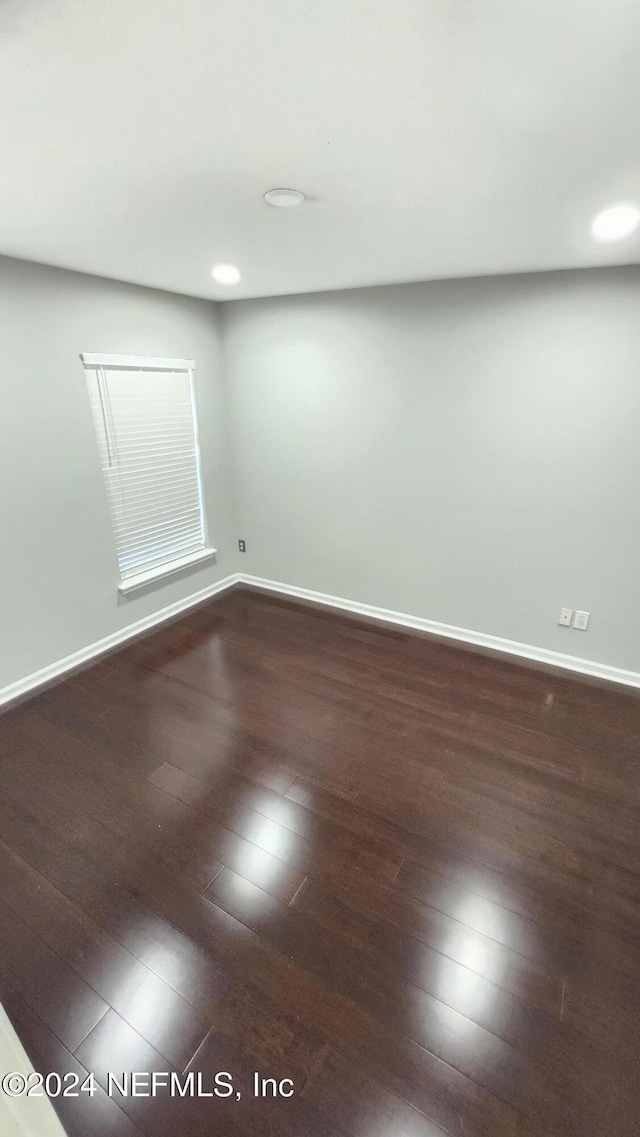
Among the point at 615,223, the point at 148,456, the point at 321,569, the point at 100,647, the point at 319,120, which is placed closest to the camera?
the point at 319,120

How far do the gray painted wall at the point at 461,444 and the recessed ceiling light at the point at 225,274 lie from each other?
60cm

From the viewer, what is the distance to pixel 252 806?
187 centimetres

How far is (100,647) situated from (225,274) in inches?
93.2

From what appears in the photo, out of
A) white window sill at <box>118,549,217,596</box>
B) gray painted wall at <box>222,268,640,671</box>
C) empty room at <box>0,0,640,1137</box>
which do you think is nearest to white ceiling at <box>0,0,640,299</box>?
empty room at <box>0,0,640,1137</box>

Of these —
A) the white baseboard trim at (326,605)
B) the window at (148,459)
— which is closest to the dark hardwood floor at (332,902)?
the white baseboard trim at (326,605)

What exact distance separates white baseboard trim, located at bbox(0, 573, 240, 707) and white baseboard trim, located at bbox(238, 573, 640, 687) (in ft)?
1.57

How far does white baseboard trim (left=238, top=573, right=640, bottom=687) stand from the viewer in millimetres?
2749

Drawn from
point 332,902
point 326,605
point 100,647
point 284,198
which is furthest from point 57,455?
point 332,902

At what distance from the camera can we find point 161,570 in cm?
334

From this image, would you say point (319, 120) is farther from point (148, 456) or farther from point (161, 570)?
point (161, 570)

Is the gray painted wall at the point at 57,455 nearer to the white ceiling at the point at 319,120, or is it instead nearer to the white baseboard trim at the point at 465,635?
the white ceiling at the point at 319,120

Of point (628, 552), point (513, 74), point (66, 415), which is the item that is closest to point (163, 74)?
point (513, 74)

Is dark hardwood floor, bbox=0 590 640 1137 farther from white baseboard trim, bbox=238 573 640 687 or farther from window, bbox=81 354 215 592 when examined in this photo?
window, bbox=81 354 215 592

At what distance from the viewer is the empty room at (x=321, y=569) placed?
1045 millimetres
